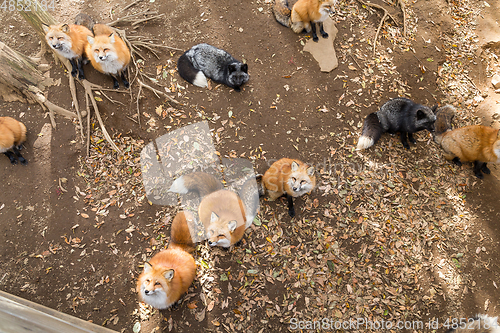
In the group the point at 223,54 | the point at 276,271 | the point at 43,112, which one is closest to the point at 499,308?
A: the point at 276,271

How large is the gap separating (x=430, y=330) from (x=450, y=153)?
3.83 metres

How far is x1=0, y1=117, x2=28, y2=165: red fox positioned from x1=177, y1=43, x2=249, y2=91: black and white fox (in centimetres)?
354

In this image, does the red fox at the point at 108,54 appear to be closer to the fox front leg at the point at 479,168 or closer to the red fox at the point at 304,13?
the red fox at the point at 304,13

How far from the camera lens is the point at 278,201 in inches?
197

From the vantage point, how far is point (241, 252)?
456 centimetres

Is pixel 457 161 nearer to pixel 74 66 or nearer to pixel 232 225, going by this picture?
pixel 232 225

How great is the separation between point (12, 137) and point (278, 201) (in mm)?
5521

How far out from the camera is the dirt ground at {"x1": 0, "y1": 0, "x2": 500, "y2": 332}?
13.7ft

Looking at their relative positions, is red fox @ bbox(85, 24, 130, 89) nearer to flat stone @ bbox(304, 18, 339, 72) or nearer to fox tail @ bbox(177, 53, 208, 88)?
fox tail @ bbox(177, 53, 208, 88)

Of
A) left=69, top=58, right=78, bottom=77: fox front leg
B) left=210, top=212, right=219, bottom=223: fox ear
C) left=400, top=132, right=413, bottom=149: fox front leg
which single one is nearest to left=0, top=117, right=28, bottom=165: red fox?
left=69, top=58, right=78, bottom=77: fox front leg

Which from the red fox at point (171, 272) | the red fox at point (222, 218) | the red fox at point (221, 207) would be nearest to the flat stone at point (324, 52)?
the red fox at point (221, 207)

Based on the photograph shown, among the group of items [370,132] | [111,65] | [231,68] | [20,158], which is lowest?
[370,132]

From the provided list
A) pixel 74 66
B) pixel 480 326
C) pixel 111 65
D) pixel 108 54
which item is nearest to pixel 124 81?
pixel 111 65

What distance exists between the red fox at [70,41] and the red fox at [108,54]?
0.60ft
